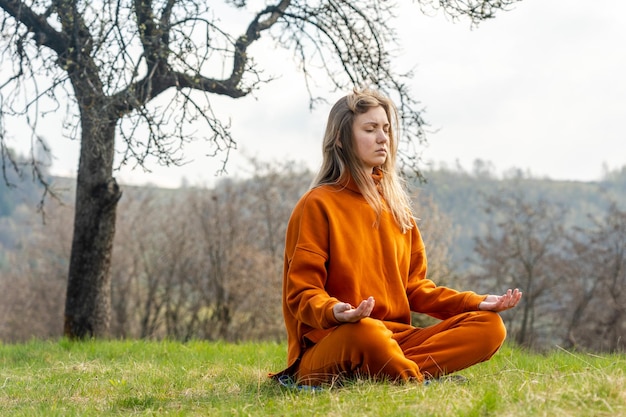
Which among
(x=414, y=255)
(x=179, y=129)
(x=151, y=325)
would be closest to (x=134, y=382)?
(x=414, y=255)

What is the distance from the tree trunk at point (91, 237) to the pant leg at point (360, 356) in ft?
17.0

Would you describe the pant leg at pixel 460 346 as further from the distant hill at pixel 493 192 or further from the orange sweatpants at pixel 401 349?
the distant hill at pixel 493 192

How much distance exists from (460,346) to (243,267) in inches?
999

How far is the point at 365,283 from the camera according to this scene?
4.58 m

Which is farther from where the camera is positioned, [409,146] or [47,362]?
[409,146]

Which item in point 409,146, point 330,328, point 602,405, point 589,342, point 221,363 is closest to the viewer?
point 602,405

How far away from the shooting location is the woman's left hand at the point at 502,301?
4.36 metres

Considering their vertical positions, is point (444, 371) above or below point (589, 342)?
above

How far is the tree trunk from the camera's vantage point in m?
9.01

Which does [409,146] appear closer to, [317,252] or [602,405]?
[317,252]

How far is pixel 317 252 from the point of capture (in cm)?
446

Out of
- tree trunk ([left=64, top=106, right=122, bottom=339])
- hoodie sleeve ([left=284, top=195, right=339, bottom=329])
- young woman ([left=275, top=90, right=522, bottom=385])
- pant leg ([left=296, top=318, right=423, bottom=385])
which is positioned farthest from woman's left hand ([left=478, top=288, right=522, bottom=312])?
tree trunk ([left=64, top=106, right=122, bottom=339])

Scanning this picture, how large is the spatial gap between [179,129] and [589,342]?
22902 mm

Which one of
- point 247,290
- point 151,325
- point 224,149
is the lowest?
point 151,325
